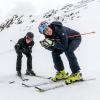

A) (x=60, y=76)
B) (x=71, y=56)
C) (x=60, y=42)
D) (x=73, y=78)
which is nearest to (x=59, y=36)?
(x=60, y=42)

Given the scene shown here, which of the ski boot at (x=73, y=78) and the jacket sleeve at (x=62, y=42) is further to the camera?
A: the ski boot at (x=73, y=78)

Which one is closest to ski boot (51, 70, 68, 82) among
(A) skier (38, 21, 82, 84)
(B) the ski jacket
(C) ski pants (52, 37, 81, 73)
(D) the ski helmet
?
(C) ski pants (52, 37, 81, 73)

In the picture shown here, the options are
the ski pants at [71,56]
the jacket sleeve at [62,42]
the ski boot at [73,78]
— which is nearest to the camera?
the jacket sleeve at [62,42]

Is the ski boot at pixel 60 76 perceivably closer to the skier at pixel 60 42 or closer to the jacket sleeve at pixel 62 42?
the skier at pixel 60 42

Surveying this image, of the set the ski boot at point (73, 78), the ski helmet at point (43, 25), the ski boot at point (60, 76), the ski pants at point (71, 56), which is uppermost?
the ski helmet at point (43, 25)

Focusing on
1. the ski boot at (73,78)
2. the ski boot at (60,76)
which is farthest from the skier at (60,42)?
the ski boot at (60,76)

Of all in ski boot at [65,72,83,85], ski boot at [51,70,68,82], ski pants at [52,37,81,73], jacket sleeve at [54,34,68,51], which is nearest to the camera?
jacket sleeve at [54,34,68,51]

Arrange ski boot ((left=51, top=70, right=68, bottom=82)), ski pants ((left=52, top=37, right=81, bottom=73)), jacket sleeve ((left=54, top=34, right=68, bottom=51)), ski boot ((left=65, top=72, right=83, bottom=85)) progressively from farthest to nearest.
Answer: ski boot ((left=51, top=70, right=68, bottom=82)) < ski boot ((left=65, top=72, right=83, bottom=85)) < ski pants ((left=52, top=37, right=81, bottom=73)) < jacket sleeve ((left=54, top=34, right=68, bottom=51))

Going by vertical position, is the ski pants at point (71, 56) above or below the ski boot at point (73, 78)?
above

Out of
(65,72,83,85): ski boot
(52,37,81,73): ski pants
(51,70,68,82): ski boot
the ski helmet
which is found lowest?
(65,72,83,85): ski boot

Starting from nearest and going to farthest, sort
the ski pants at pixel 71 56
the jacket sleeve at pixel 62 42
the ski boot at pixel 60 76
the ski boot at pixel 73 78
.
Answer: the jacket sleeve at pixel 62 42, the ski pants at pixel 71 56, the ski boot at pixel 73 78, the ski boot at pixel 60 76

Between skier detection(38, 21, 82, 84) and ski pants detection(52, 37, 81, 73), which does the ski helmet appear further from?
ski pants detection(52, 37, 81, 73)

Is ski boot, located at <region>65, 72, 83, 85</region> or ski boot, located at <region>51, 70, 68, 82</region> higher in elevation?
ski boot, located at <region>51, 70, 68, 82</region>

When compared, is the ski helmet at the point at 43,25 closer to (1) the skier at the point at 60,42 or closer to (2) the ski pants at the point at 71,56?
(1) the skier at the point at 60,42
